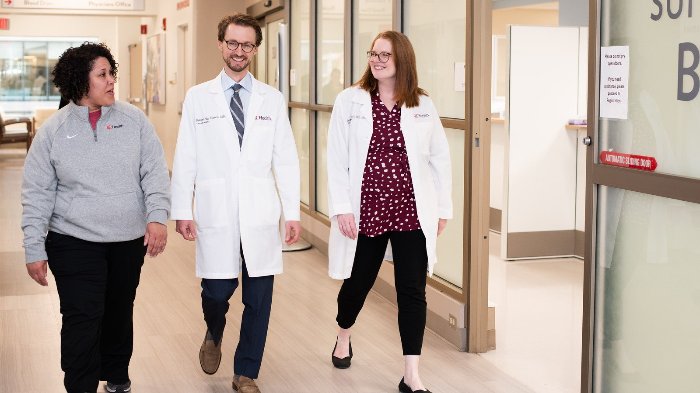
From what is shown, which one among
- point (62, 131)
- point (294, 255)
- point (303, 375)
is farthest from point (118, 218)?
point (294, 255)

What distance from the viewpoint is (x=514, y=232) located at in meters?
8.05

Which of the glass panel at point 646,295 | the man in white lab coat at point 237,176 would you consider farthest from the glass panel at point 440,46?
the glass panel at point 646,295

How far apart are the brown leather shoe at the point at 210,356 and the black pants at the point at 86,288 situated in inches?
22.7

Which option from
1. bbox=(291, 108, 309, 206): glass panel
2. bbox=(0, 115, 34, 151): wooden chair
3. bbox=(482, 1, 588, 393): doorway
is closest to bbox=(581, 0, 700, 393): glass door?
bbox=(482, 1, 588, 393): doorway

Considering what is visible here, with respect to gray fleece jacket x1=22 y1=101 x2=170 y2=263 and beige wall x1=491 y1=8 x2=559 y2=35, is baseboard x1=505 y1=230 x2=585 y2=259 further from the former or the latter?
beige wall x1=491 y1=8 x2=559 y2=35

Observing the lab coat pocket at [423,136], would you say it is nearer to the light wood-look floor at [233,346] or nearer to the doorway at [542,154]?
the light wood-look floor at [233,346]

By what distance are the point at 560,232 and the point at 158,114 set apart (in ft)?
30.4

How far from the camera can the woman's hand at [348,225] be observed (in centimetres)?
432

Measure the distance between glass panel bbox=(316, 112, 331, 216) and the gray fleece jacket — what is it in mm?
4814

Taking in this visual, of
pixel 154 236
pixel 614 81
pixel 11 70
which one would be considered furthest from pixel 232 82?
pixel 11 70

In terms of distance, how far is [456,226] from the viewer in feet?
18.5

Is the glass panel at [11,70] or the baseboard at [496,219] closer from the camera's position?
the baseboard at [496,219]

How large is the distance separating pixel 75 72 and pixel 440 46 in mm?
2424

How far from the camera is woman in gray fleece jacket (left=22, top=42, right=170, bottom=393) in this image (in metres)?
3.85
